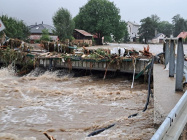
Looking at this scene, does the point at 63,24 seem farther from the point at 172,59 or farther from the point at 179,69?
the point at 179,69

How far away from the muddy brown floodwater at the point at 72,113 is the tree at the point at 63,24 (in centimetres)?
A: 3610

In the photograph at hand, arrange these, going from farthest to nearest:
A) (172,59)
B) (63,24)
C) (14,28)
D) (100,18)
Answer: (100,18) < (63,24) < (14,28) < (172,59)

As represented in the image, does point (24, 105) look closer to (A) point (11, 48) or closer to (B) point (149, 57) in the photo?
(B) point (149, 57)

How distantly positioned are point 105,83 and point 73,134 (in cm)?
612

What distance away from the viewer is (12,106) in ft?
22.4

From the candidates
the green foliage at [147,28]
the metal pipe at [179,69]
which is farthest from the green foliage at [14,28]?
the green foliage at [147,28]

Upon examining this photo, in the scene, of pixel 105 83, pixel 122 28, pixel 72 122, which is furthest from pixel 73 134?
pixel 122 28

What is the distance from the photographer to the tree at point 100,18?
54.8m

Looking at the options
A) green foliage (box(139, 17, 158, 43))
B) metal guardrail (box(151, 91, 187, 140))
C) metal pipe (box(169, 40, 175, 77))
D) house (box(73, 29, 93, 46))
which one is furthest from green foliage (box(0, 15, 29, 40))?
green foliage (box(139, 17, 158, 43))

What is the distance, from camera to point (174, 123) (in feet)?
8.19

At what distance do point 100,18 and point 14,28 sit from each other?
27.7 metres

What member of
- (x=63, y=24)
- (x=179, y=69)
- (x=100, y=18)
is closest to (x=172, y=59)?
(x=179, y=69)

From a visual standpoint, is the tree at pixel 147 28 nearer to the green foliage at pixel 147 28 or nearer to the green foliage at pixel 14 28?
the green foliage at pixel 147 28

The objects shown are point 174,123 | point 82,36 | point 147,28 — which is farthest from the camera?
point 147,28
